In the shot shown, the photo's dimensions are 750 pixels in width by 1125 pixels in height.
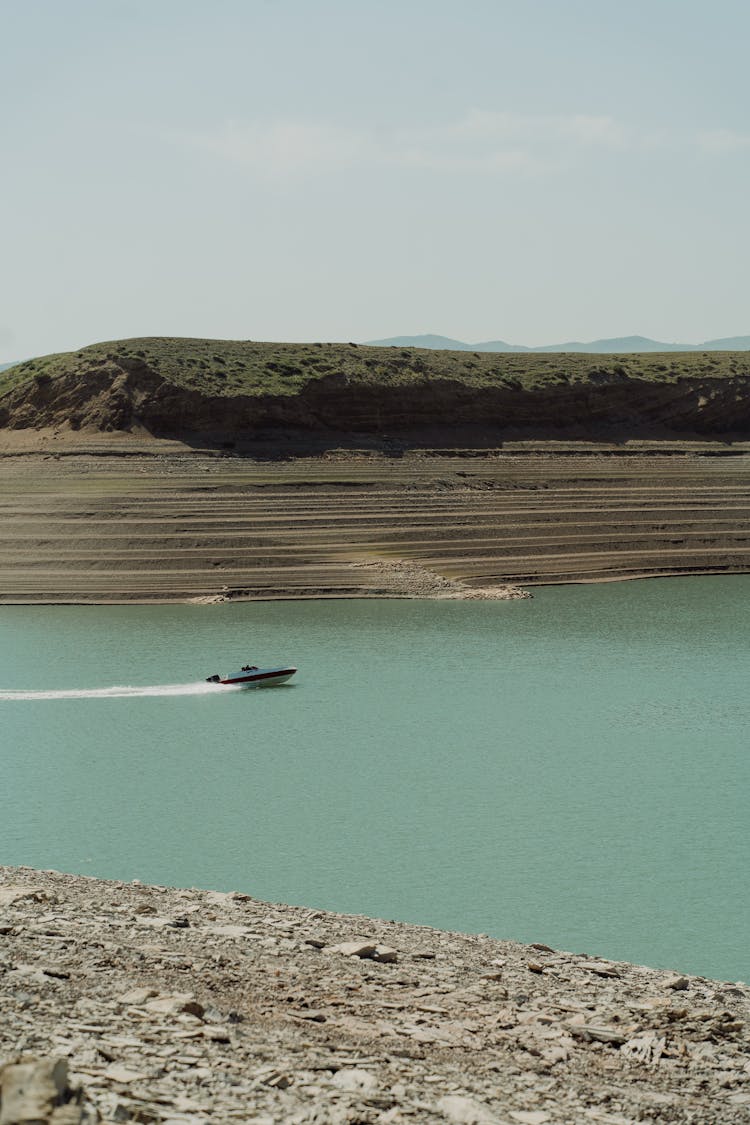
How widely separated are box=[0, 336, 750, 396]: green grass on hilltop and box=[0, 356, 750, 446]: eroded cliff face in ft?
1.03

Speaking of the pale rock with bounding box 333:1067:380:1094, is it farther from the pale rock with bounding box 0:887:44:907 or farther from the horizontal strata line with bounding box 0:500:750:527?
the horizontal strata line with bounding box 0:500:750:527

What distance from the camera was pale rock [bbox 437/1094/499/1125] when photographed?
26.0 ft

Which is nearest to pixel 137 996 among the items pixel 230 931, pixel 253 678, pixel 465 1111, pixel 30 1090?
pixel 465 1111

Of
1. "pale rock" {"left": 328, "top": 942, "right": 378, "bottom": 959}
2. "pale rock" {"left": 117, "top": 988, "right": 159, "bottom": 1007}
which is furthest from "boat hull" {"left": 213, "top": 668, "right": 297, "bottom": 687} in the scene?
"pale rock" {"left": 117, "top": 988, "right": 159, "bottom": 1007}

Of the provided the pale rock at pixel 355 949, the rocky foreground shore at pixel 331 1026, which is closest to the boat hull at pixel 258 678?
the rocky foreground shore at pixel 331 1026

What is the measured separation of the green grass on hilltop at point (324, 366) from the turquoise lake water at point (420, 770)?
66.0ft

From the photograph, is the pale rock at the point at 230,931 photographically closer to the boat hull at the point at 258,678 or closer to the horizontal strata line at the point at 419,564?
the boat hull at the point at 258,678

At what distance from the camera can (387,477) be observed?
52531 millimetres

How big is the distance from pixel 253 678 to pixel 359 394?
30001 millimetres

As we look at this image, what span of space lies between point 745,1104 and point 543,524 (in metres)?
41.4

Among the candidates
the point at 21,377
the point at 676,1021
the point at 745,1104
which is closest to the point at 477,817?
the point at 676,1021

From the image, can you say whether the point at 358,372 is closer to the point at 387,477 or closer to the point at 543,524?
the point at 387,477

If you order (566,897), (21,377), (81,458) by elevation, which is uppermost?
(21,377)

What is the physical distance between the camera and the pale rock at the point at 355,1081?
8.19 meters
